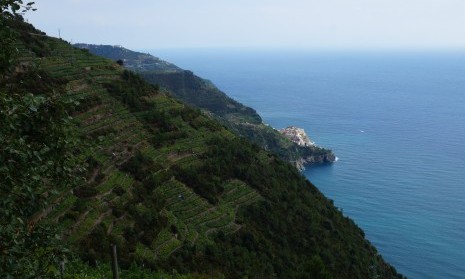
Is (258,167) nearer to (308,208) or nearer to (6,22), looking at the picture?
(308,208)

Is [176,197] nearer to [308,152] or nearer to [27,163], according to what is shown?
[27,163]

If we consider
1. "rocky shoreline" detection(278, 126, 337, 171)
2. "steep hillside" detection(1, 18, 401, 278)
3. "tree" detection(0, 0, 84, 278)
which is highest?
"tree" detection(0, 0, 84, 278)

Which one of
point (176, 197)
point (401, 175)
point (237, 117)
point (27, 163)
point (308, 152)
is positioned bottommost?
point (308, 152)

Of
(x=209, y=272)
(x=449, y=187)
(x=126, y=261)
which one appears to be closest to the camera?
(x=126, y=261)

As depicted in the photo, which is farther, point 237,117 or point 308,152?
point 237,117

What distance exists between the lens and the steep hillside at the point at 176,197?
89.2 ft

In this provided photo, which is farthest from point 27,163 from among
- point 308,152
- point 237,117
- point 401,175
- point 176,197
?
point 237,117

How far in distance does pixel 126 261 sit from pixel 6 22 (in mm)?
18310

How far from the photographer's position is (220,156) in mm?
42438

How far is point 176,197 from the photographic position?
3397 centimetres

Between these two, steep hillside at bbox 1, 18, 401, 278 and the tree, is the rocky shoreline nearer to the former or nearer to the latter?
steep hillside at bbox 1, 18, 401, 278

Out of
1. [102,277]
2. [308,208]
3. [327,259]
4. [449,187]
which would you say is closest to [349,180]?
[449,187]

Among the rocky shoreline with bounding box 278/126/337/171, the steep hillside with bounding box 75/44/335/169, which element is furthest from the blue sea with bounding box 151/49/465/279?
the steep hillside with bounding box 75/44/335/169

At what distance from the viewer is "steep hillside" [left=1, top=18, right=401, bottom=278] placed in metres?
27.2
